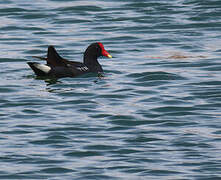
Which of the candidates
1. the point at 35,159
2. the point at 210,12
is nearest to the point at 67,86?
the point at 35,159

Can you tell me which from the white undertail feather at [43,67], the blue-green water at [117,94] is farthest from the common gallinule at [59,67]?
the blue-green water at [117,94]

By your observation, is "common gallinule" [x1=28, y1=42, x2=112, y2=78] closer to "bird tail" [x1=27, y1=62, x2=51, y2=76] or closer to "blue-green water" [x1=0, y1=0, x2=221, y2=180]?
"bird tail" [x1=27, y1=62, x2=51, y2=76]

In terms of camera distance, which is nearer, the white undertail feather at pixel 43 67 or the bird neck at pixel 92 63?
the white undertail feather at pixel 43 67

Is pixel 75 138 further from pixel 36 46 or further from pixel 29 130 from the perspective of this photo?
pixel 36 46

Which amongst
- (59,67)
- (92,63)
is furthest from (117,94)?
(92,63)

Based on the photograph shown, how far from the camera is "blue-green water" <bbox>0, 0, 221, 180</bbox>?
35.9 ft

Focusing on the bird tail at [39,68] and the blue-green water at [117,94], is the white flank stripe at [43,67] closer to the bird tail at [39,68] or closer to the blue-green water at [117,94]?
the bird tail at [39,68]

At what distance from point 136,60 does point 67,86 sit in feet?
9.80

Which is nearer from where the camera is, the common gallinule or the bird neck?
the common gallinule

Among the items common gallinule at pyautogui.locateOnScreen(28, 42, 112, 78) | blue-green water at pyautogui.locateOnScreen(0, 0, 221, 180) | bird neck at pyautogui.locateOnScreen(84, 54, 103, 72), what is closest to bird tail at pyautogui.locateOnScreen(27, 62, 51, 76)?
common gallinule at pyautogui.locateOnScreen(28, 42, 112, 78)

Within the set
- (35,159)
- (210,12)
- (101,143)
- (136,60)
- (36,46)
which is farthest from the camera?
(210,12)

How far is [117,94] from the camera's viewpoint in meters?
15.3

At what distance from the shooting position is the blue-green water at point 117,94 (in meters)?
10.9

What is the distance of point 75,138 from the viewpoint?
1200 centimetres
